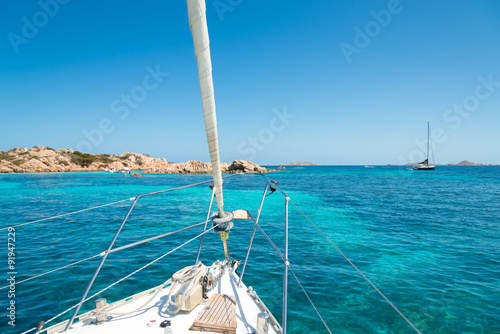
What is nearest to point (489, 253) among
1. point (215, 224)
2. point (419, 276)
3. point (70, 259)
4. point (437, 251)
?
point (437, 251)

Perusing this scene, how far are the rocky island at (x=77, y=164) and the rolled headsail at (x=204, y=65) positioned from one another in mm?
66623

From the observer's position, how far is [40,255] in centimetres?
1179

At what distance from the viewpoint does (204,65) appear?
334 cm

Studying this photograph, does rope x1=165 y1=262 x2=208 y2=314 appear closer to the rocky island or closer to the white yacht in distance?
the white yacht in distance

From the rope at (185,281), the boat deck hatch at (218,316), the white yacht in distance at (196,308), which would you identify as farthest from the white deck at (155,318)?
the rope at (185,281)

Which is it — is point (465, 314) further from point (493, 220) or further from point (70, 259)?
point (493, 220)

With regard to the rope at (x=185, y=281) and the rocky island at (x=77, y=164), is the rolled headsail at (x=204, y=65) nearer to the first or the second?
the rope at (x=185, y=281)

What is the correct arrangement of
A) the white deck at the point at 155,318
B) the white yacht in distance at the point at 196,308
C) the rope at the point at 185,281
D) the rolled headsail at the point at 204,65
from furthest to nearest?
the rope at the point at 185,281 → the white deck at the point at 155,318 → the white yacht in distance at the point at 196,308 → the rolled headsail at the point at 204,65

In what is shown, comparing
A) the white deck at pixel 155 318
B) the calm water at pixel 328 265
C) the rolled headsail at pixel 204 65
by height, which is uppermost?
the rolled headsail at pixel 204 65

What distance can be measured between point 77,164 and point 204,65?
144 meters

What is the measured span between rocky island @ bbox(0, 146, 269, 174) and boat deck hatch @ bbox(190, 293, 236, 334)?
65.4 meters

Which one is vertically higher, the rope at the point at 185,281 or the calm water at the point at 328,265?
the rope at the point at 185,281

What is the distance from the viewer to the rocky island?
93.9 metres

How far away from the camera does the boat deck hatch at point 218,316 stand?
455 cm
